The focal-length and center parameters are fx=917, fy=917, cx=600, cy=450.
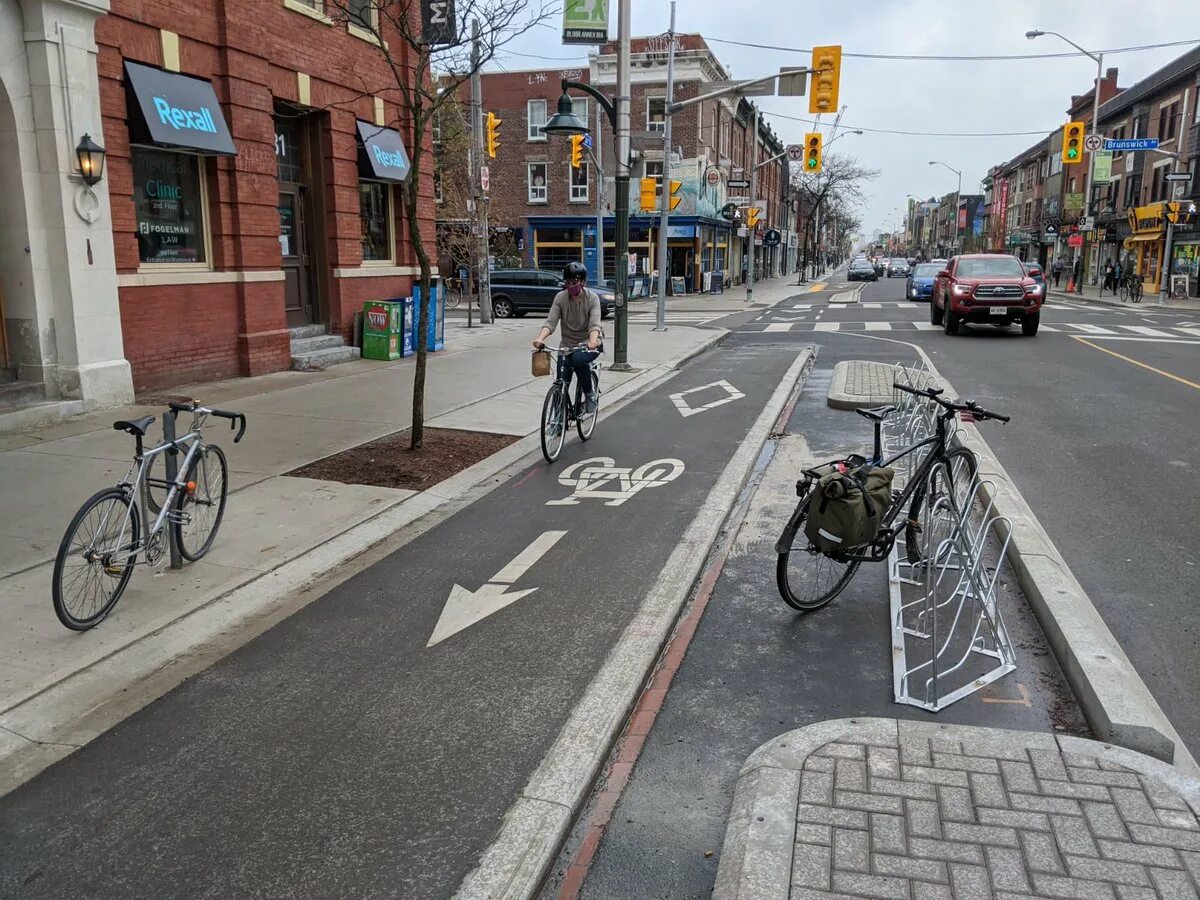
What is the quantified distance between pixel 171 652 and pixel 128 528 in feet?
2.65

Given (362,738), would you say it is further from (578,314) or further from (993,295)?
(993,295)

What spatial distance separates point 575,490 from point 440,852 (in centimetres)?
490

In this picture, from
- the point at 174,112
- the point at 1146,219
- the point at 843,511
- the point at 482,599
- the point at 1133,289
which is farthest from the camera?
the point at 1146,219

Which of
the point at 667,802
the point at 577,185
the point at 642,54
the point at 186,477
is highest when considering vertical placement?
the point at 642,54

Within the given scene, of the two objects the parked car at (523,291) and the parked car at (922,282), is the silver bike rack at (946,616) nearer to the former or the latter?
the parked car at (523,291)

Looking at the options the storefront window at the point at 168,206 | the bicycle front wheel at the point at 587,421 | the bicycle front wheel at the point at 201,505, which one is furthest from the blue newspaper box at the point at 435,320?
the bicycle front wheel at the point at 201,505

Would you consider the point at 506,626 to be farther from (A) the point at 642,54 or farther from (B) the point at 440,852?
(A) the point at 642,54

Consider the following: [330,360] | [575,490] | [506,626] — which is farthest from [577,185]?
[506,626]

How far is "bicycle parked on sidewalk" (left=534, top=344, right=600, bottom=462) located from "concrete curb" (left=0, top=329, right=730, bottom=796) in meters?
1.58

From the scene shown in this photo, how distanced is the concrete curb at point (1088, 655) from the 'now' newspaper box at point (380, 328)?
11808 millimetres

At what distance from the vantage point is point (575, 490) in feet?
26.0

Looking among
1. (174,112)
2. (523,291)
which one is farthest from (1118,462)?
(523,291)

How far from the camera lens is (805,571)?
5.25 meters

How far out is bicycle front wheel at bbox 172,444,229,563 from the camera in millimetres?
5625
